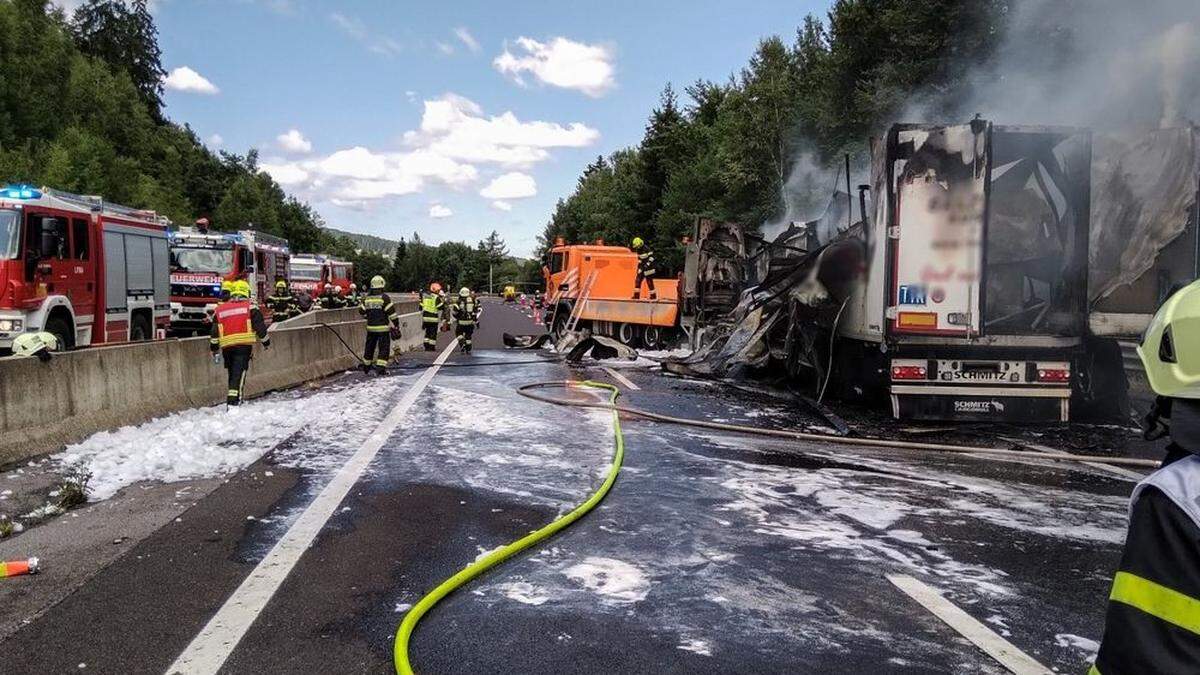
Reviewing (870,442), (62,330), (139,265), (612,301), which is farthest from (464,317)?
(870,442)

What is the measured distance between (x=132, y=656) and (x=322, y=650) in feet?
2.35

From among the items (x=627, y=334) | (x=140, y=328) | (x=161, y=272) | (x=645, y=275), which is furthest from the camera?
(x=627, y=334)

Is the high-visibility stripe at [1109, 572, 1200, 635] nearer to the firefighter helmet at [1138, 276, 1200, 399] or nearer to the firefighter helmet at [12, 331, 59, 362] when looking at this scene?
the firefighter helmet at [1138, 276, 1200, 399]

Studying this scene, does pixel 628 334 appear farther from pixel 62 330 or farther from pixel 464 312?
pixel 62 330

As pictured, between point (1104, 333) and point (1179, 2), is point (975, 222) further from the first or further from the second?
point (1179, 2)

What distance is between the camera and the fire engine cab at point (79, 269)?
11344mm

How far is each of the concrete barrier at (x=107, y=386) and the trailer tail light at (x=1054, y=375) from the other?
903cm

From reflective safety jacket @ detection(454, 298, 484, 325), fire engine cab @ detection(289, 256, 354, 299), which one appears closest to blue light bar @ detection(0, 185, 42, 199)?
reflective safety jacket @ detection(454, 298, 484, 325)

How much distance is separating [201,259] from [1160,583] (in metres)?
22.8

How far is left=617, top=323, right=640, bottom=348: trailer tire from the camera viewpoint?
797 inches

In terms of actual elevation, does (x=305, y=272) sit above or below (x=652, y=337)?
above

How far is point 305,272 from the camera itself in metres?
39.2

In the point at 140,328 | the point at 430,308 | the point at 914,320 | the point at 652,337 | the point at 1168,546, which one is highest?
the point at 914,320

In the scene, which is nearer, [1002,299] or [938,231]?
[938,231]
